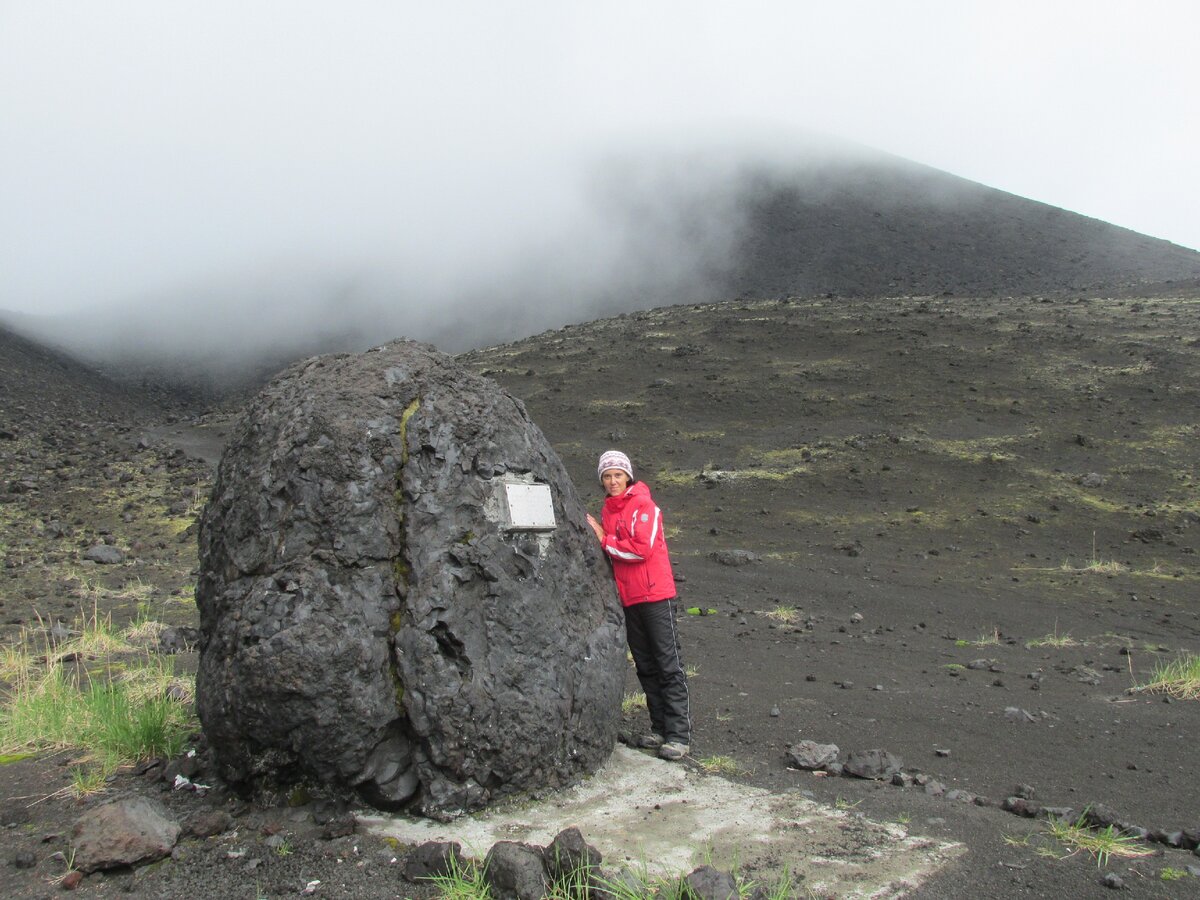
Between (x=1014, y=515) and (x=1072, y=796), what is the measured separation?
35.7ft

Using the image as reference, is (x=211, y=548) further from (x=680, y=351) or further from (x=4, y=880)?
(x=680, y=351)

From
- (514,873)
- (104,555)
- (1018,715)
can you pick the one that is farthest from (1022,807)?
(104,555)

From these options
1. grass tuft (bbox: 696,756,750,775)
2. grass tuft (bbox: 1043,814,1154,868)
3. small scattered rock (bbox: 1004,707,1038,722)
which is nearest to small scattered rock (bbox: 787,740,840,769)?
grass tuft (bbox: 696,756,750,775)

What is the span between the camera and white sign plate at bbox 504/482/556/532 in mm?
4602

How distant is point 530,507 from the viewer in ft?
15.4

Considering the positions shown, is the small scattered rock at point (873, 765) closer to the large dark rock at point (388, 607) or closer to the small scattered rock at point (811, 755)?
the small scattered rock at point (811, 755)

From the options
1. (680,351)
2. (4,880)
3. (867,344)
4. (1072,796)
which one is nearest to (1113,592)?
(1072,796)

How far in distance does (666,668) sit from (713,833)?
1482mm

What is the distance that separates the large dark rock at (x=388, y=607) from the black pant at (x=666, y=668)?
0.61 meters

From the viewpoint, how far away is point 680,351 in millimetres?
26047

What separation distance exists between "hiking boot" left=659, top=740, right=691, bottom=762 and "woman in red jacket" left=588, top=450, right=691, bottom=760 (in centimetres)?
12

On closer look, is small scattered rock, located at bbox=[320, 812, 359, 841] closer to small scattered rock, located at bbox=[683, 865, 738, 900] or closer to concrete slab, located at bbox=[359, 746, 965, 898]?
concrete slab, located at bbox=[359, 746, 965, 898]

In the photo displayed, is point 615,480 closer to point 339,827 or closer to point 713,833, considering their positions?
point 713,833

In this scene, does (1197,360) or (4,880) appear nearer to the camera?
(4,880)
